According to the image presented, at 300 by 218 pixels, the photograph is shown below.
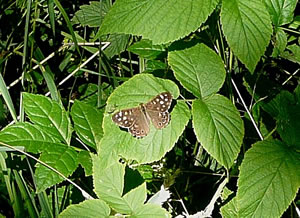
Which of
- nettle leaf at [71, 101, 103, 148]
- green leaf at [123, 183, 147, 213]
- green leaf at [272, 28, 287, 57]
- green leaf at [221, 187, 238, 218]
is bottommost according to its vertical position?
green leaf at [221, 187, 238, 218]

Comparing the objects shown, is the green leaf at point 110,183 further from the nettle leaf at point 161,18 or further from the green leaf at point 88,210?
the nettle leaf at point 161,18

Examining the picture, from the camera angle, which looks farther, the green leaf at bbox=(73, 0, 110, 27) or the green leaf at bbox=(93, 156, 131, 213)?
the green leaf at bbox=(73, 0, 110, 27)

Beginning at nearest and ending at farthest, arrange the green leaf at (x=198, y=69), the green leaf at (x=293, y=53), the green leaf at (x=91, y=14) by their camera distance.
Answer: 1. the green leaf at (x=198, y=69)
2. the green leaf at (x=293, y=53)
3. the green leaf at (x=91, y=14)

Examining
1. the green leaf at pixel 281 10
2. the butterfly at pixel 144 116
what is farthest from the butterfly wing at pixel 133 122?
the green leaf at pixel 281 10

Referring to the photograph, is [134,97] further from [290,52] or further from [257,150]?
[290,52]

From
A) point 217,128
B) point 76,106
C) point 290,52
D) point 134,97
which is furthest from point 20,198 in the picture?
point 290,52

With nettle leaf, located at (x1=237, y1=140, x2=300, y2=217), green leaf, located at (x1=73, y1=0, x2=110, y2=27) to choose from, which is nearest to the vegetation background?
nettle leaf, located at (x1=237, y1=140, x2=300, y2=217)

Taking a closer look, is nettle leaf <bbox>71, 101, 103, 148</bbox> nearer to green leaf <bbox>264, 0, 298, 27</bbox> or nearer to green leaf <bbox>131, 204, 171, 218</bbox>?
green leaf <bbox>131, 204, 171, 218</bbox>
